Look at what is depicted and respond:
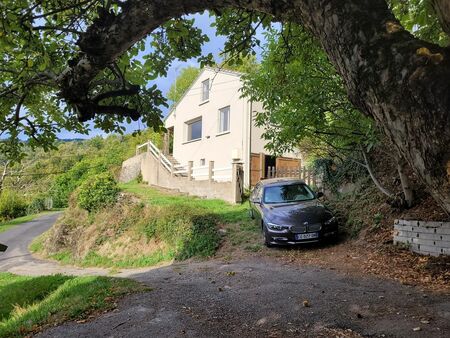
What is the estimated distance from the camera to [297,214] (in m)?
11.2

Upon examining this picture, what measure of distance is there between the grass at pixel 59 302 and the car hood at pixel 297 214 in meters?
4.59

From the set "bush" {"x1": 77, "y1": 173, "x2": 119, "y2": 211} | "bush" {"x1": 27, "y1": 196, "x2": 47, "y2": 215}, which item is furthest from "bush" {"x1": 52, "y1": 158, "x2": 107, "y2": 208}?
"bush" {"x1": 77, "y1": 173, "x2": 119, "y2": 211}

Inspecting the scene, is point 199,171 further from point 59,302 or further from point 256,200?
point 59,302

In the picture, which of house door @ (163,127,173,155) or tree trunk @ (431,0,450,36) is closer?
tree trunk @ (431,0,450,36)

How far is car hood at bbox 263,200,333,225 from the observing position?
11070 millimetres

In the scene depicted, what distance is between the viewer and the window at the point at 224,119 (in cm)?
2530

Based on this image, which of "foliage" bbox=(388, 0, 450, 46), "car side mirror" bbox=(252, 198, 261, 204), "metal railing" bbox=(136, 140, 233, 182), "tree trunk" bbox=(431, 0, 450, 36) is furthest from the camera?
"metal railing" bbox=(136, 140, 233, 182)

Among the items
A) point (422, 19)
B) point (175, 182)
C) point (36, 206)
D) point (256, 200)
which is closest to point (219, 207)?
point (256, 200)

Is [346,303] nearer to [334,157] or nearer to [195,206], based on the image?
[334,157]

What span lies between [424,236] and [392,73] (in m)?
7.71

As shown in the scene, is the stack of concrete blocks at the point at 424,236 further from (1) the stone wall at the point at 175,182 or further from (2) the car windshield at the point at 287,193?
(1) the stone wall at the point at 175,182

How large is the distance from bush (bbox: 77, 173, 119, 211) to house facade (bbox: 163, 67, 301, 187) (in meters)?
4.62

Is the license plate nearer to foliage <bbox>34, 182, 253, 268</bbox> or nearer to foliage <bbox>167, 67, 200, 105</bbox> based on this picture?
foliage <bbox>34, 182, 253, 268</bbox>

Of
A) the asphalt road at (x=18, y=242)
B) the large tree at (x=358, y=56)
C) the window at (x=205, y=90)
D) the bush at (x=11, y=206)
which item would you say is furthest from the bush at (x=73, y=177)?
the large tree at (x=358, y=56)
